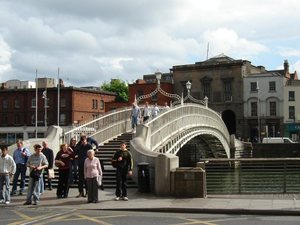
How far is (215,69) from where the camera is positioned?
79812mm

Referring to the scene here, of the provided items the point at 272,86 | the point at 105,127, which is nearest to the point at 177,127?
the point at 105,127

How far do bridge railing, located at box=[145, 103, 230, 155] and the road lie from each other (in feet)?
Answer: 33.3

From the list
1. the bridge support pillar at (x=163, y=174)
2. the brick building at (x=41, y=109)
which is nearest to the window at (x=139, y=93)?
the brick building at (x=41, y=109)

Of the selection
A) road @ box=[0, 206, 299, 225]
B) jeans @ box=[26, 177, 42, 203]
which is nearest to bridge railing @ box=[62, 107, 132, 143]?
jeans @ box=[26, 177, 42, 203]

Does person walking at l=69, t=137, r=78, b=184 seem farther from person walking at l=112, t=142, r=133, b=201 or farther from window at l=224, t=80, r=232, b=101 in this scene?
window at l=224, t=80, r=232, b=101

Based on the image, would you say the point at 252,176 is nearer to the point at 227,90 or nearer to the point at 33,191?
the point at 33,191

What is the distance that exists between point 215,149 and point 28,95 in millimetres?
40875

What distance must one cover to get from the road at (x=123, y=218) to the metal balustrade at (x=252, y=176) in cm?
407

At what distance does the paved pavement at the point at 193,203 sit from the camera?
501 inches

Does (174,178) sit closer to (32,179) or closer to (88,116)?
(32,179)

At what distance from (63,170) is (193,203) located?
433 centimetres

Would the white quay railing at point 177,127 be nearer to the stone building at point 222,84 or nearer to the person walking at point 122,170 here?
the person walking at point 122,170

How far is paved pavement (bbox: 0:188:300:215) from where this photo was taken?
12.7 m

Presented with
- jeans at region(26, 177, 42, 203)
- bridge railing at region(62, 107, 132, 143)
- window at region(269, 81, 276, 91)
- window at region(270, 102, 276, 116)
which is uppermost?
window at region(269, 81, 276, 91)
